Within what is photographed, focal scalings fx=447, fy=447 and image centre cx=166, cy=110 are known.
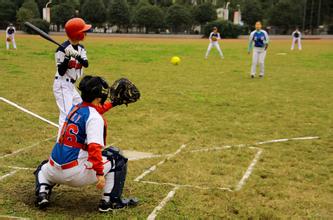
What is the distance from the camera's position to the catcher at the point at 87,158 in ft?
14.6

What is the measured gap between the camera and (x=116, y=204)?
492cm

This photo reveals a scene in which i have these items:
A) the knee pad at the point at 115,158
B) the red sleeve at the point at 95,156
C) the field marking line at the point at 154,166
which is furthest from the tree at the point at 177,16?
the red sleeve at the point at 95,156

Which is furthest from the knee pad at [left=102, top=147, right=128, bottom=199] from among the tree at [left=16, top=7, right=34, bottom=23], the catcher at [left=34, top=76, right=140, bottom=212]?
the tree at [left=16, top=7, right=34, bottom=23]

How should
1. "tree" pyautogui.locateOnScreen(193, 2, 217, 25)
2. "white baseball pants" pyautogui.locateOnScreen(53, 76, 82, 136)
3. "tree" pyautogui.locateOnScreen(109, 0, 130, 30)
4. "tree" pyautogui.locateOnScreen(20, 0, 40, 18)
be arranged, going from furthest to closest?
"tree" pyautogui.locateOnScreen(193, 2, 217, 25), "tree" pyautogui.locateOnScreen(109, 0, 130, 30), "tree" pyautogui.locateOnScreen(20, 0, 40, 18), "white baseball pants" pyautogui.locateOnScreen(53, 76, 82, 136)

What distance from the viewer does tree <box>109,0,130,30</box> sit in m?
77.4

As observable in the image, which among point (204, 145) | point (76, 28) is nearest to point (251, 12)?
point (204, 145)

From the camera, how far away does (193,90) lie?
14.3m

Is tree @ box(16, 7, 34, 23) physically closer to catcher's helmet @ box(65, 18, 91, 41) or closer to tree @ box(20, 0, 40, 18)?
tree @ box(20, 0, 40, 18)

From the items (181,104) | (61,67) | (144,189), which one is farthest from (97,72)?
(144,189)

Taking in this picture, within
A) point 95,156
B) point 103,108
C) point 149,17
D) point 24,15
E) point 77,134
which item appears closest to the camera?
point 95,156

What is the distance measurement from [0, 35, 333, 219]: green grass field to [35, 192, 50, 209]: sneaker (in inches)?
2.8

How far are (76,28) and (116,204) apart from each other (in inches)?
100

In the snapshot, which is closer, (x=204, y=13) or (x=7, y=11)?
(x=7, y=11)

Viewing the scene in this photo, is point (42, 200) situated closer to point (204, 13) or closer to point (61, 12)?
point (61, 12)
